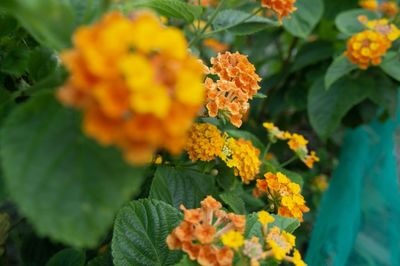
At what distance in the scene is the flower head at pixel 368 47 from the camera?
4.30ft

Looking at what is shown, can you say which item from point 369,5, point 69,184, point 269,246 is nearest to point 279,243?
point 269,246

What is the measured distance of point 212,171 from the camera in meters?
1.05

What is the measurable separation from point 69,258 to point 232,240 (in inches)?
15.5

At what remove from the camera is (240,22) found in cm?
110

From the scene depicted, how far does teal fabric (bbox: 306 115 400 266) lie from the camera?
52.1 inches

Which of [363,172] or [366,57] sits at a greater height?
[366,57]

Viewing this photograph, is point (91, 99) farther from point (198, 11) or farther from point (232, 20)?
point (232, 20)

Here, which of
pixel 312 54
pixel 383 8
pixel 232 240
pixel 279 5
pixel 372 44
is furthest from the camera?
pixel 383 8

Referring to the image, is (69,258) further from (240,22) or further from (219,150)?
(240,22)

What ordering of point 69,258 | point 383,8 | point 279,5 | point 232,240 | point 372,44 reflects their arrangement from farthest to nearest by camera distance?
point 383,8
point 372,44
point 279,5
point 69,258
point 232,240

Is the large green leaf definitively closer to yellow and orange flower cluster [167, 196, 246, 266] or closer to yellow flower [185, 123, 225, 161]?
yellow and orange flower cluster [167, 196, 246, 266]

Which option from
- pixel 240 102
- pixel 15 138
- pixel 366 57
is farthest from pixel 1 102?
pixel 366 57

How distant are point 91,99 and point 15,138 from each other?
10 cm

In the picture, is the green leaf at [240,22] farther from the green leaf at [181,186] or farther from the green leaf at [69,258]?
the green leaf at [69,258]
